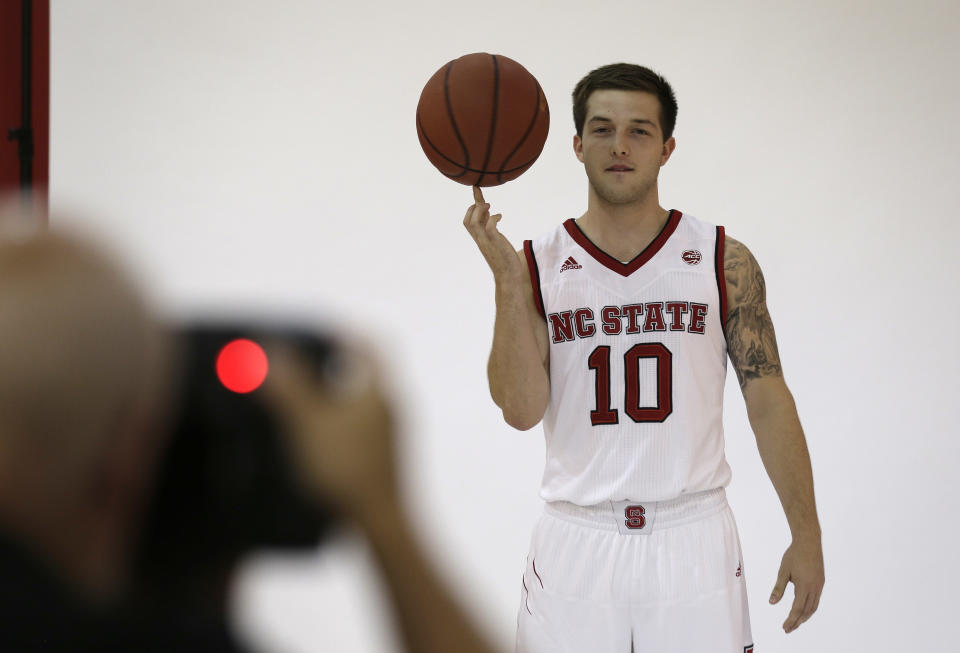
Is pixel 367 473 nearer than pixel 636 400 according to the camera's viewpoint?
Yes

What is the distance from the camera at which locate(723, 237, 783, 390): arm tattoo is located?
6.68ft

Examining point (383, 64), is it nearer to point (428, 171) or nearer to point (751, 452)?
point (428, 171)

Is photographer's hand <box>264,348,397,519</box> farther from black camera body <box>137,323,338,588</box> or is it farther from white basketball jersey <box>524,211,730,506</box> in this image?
white basketball jersey <box>524,211,730,506</box>

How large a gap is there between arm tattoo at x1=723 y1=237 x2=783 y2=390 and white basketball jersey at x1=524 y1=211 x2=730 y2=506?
0.02 m

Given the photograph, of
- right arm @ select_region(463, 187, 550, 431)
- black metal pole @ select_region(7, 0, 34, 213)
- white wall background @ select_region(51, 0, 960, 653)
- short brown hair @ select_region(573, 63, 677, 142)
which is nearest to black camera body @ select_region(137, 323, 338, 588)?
right arm @ select_region(463, 187, 550, 431)

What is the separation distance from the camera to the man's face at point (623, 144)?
6.84 ft

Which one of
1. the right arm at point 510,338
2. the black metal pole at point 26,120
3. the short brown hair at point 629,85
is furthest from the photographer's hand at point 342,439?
the black metal pole at point 26,120

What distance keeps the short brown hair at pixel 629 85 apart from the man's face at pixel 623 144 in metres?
0.02

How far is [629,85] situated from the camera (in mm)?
2111

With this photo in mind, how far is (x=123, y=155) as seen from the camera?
3.68 m

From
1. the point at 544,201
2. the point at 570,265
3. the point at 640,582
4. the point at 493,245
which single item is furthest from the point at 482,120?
the point at 544,201

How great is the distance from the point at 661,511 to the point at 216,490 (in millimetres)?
1542

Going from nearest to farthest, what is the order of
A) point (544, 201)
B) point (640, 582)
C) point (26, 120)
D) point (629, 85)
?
point (640, 582), point (629, 85), point (26, 120), point (544, 201)

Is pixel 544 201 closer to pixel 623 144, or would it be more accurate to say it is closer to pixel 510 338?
pixel 623 144
